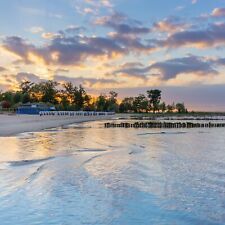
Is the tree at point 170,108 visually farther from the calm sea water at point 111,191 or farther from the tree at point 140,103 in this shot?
the calm sea water at point 111,191

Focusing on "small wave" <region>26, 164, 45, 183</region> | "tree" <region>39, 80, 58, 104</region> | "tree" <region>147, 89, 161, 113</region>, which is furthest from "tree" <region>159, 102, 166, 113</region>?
"small wave" <region>26, 164, 45, 183</region>

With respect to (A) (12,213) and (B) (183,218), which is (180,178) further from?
(A) (12,213)

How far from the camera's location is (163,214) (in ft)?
29.5

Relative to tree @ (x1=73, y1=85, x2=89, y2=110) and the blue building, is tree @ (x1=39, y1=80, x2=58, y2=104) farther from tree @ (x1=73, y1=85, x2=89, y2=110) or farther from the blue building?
the blue building

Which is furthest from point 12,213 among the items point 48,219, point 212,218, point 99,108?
point 99,108

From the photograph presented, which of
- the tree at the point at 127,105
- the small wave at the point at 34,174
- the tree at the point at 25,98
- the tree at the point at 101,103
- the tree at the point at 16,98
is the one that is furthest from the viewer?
the tree at the point at 127,105

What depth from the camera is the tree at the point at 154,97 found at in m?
179

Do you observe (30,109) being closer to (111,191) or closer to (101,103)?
(101,103)

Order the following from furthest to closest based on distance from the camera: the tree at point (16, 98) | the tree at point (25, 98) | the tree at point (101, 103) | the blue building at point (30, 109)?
the tree at point (101, 103) < the tree at point (25, 98) < the tree at point (16, 98) < the blue building at point (30, 109)

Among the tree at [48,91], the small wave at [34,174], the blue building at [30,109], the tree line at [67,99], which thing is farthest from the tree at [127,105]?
the small wave at [34,174]

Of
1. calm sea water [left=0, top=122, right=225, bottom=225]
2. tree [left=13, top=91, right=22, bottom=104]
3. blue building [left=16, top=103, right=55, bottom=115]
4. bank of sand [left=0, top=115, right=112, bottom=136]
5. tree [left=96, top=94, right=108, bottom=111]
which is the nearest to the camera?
calm sea water [left=0, top=122, right=225, bottom=225]

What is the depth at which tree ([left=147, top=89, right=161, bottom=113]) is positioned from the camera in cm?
17888

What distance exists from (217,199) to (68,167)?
7.78 metres

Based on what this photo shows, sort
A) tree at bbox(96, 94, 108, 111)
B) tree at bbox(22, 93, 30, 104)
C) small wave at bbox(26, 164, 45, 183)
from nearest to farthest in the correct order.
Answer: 1. small wave at bbox(26, 164, 45, 183)
2. tree at bbox(22, 93, 30, 104)
3. tree at bbox(96, 94, 108, 111)
